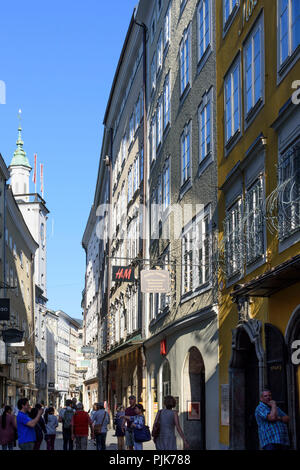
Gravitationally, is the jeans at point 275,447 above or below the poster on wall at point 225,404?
below

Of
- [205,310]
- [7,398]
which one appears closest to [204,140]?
[205,310]

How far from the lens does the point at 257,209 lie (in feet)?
53.0

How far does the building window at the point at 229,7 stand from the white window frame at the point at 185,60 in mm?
4535

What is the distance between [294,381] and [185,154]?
1223 centimetres

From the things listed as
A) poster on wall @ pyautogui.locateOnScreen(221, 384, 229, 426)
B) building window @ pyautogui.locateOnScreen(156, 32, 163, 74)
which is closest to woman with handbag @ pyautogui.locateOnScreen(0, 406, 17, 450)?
poster on wall @ pyautogui.locateOnScreen(221, 384, 229, 426)

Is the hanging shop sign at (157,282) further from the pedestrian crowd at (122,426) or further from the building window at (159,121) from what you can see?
the building window at (159,121)

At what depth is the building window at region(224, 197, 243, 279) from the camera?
57.2 feet

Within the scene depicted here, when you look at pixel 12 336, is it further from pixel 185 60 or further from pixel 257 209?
pixel 257 209

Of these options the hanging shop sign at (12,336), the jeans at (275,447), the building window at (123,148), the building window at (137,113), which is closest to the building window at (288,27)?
the jeans at (275,447)

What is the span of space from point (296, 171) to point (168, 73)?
16434 millimetres

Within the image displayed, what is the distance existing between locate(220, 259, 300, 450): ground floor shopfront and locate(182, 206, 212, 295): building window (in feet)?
7.80

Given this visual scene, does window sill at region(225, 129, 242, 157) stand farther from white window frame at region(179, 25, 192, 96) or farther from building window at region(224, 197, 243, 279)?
white window frame at region(179, 25, 192, 96)

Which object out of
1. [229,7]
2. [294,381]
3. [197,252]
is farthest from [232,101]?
[294,381]

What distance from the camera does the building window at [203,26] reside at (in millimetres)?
22198
